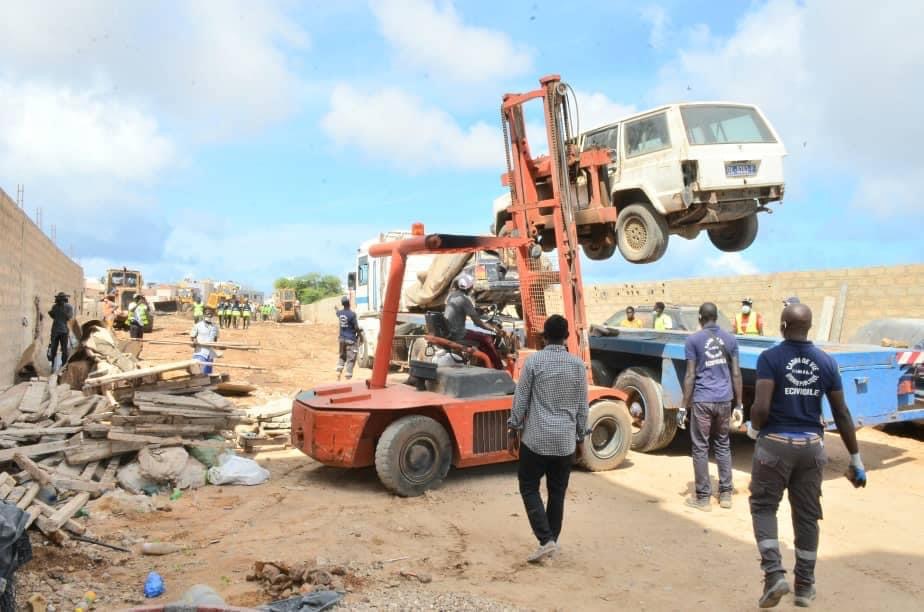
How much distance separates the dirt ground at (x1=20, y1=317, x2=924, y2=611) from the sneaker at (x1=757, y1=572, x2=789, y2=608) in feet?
0.76

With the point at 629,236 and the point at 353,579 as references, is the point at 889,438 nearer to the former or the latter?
the point at 629,236

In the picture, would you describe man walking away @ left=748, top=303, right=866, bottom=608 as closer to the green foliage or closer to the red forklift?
the red forklift

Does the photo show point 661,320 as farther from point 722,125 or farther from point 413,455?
point 413,455

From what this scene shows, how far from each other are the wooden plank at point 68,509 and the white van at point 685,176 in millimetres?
5440

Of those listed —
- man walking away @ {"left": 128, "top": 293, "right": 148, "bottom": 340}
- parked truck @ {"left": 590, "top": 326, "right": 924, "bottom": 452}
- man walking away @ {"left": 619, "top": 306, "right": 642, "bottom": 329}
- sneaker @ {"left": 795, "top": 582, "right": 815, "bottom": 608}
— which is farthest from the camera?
man walking away @ {"left": 128, "top": 293, "right": 148, "bottom": 340}

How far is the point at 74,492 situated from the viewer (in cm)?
616

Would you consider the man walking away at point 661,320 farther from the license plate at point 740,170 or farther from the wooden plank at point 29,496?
the wooden plank at point 29,496

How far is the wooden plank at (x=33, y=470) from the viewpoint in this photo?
5.98 metres

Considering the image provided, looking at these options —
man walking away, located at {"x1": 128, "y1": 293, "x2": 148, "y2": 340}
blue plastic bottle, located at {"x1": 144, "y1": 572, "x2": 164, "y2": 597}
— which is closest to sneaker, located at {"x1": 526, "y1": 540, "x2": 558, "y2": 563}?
blue plastic bottle, located at {"x1": 144, "y1": 572, "x2": 164, "y2": 597}

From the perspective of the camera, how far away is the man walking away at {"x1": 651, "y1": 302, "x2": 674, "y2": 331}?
39.4 feet

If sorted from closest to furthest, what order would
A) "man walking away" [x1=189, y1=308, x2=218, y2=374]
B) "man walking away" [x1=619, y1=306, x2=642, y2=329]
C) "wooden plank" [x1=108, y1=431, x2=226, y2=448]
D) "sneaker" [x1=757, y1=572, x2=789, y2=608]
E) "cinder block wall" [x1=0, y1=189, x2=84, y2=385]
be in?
"sneaker" [x1=757, y1=572, x2=789, y2=608], "wooden plank" [x1=108, y1=431, x2=226, y2=448], "man walking away" [x1=189, y1=308, x2=218, y2=374], "cinder block wall" [x1=0, y1=189, x2=84, y2=385], "man walking away" [x1=619, y1=306, x2=642, y2=329]

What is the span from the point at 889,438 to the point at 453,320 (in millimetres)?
6268

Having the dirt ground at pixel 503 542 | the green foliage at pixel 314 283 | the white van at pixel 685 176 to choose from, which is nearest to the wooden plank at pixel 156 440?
the dirt ground at pixel 503 542

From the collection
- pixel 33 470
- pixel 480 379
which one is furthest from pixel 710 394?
pixel 33 470
